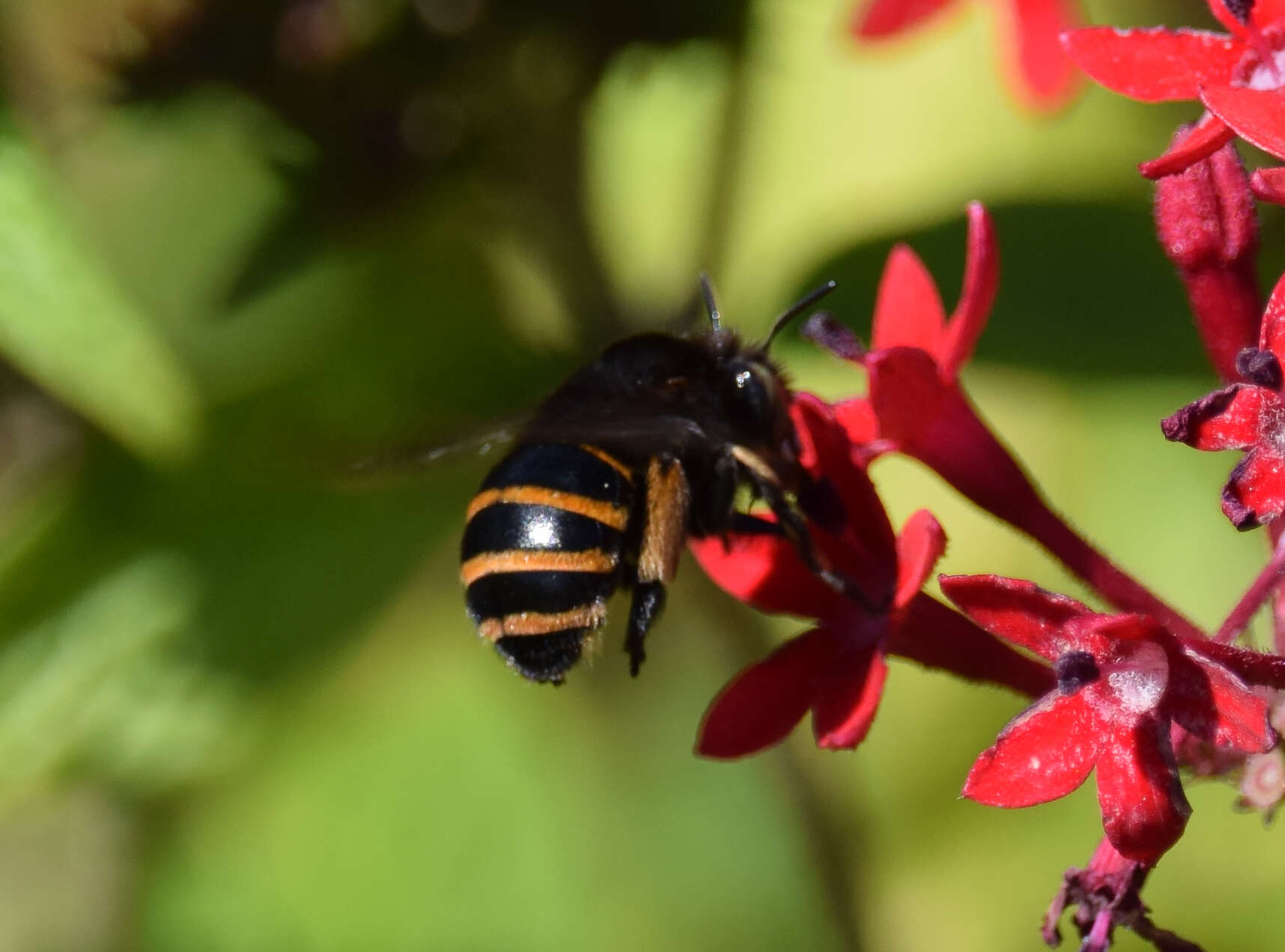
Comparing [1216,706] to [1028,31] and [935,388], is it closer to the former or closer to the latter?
[935,388]

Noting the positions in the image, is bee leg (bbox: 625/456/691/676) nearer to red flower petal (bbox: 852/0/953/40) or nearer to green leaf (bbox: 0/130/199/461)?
green leaf (bbox: 0/130/199/461)

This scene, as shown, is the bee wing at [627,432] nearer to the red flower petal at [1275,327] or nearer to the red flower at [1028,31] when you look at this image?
the red flower petal at [1275,327]

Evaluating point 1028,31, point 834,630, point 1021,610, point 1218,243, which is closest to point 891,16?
point 1028,31

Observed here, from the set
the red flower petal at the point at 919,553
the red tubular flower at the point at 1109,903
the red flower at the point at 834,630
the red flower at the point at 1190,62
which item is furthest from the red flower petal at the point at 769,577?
the red flower at the point at 1190,62

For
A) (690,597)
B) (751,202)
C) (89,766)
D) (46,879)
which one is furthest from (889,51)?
(46,879)

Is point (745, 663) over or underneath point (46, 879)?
over

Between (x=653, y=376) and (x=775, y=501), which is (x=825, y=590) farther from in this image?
(x=653, y=376)

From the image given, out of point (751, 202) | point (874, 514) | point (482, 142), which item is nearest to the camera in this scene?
point (874, 514)
